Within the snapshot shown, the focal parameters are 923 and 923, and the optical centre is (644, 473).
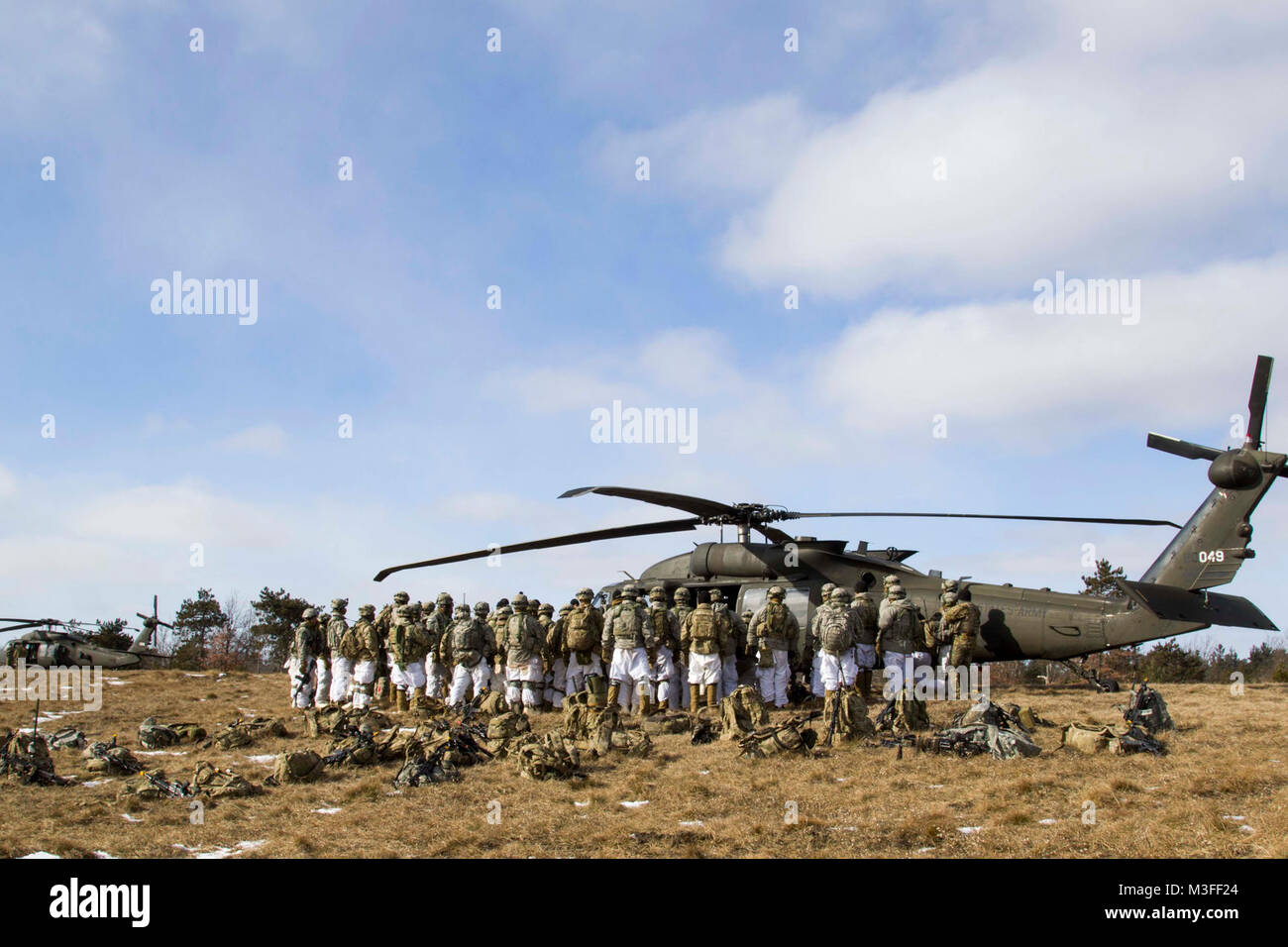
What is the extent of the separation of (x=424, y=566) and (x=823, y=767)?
829 cm

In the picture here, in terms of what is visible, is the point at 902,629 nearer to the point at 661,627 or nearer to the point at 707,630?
the point at 707,630

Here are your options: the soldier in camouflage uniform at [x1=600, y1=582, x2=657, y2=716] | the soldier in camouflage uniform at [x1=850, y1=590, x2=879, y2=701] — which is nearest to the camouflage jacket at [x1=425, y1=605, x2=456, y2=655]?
the soldier in camouflage uniform at [x1=600, y1=582, x2=657, y2=716]

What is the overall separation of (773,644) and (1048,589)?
4.91 metres

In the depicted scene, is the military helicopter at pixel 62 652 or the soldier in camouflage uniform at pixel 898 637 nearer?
the soldier in camouflage uniform at pixel 898 637

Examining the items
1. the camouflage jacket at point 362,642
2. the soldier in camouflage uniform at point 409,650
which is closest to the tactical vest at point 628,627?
the soldier in camouflage uniform at point 409,650

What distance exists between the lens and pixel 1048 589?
51.7ft

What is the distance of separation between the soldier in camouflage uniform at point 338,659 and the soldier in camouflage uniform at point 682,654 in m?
6.41

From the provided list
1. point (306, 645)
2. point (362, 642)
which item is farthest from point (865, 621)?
point (306, 645)

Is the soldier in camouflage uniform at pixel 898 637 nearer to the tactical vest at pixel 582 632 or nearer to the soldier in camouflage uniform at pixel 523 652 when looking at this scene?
the tactical vest at pixel 582 632

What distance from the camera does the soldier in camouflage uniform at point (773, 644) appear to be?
1502cm
